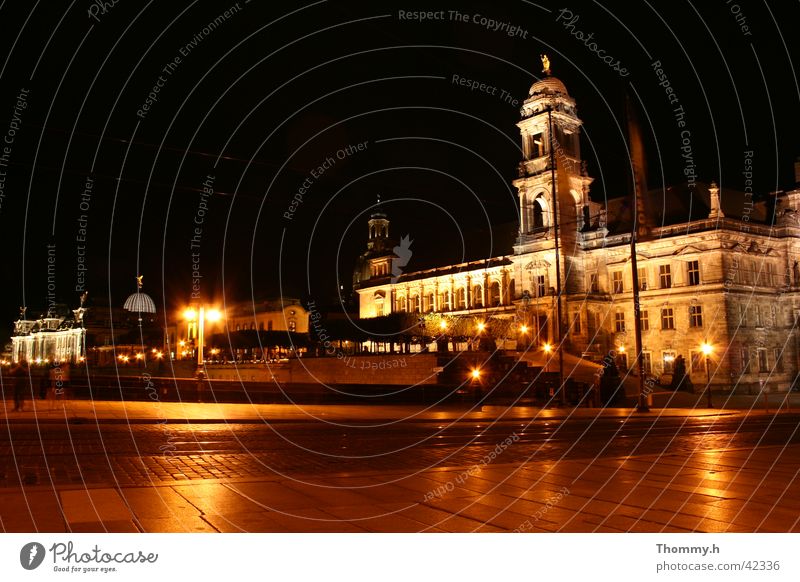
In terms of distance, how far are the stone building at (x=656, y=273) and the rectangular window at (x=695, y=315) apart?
114 mm

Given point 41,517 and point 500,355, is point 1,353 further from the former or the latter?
point 41,517

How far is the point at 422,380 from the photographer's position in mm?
42875

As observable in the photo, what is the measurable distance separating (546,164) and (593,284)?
1237cm

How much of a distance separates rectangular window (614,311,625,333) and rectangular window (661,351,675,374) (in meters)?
5.27

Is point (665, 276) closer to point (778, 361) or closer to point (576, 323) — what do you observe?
point (576, 323)

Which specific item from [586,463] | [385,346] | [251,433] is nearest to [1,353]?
[385,346]

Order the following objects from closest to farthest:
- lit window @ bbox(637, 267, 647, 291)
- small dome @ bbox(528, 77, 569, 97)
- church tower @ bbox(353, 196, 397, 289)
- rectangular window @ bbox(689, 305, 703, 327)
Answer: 1. rectangular window @ bbox(689, 305, 703, 327)
2. lit window @ bbox(637, 267, 647, 291)
3. small dome @ bbox(528, 77, 569, 97)
4. church tower @ bbox(353, 196, 397, 289)

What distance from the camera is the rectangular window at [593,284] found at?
205 feet

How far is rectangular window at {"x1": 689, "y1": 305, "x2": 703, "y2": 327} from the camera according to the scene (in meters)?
54.9

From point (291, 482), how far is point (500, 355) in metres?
38.6
